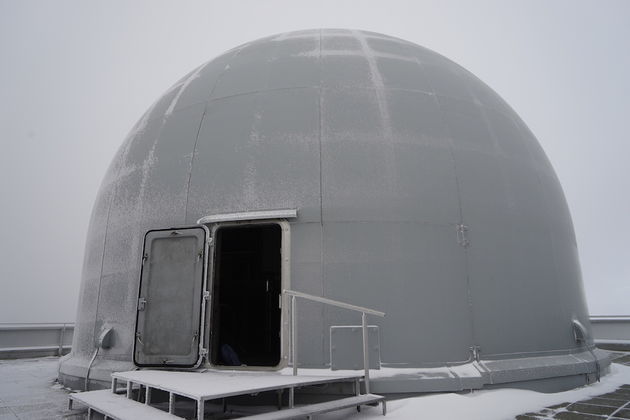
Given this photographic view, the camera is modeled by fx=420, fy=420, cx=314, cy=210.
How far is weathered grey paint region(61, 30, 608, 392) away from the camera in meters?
5.86

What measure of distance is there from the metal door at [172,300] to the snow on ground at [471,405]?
2.28 m

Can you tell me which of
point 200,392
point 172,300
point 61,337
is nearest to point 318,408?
point 200,392

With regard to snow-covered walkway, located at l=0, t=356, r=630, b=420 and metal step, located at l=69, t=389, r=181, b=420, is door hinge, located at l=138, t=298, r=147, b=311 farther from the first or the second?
snow-covered walkway, located at l=0, t=356, r=630, b=420

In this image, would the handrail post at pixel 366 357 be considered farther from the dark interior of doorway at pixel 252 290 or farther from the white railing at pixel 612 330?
the white railing at pixel 612 330

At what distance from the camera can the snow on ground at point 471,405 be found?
15.6 feet

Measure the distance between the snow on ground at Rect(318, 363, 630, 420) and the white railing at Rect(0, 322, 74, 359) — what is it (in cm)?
1219

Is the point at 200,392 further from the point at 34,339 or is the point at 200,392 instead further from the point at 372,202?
the point at 34,339

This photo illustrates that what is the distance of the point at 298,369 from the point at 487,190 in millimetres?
4032

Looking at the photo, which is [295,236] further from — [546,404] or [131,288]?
[546,404]

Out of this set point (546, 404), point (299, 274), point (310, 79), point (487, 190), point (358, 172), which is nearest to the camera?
point (546, 404)

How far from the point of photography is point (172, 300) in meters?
6.09

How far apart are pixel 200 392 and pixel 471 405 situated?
3.34 m

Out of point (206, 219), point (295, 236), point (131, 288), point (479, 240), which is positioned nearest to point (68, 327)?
point (131, 288)

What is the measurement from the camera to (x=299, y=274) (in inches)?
230
